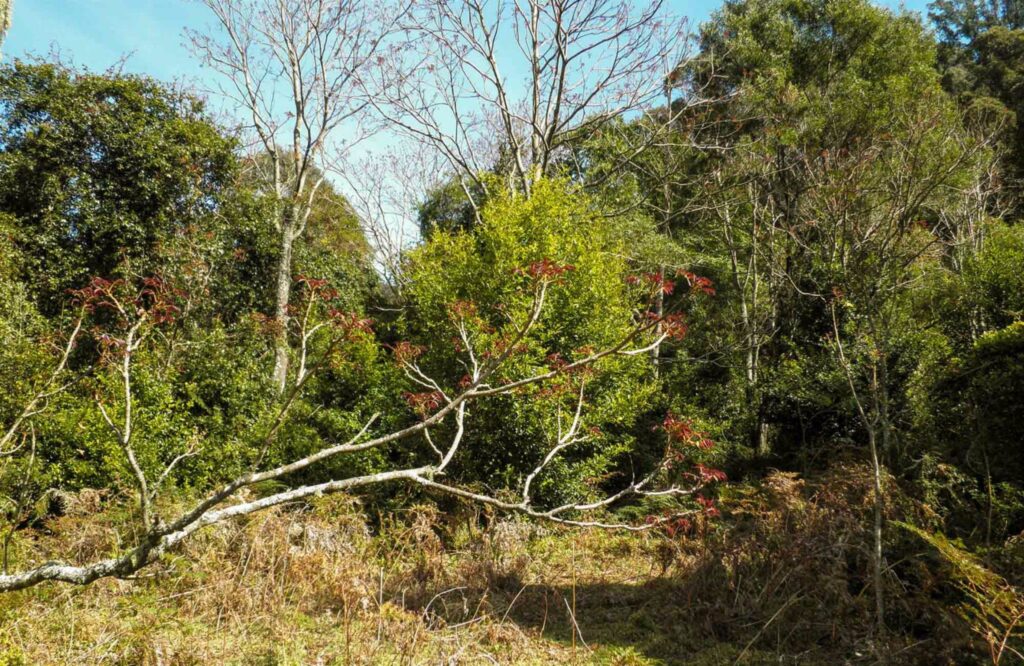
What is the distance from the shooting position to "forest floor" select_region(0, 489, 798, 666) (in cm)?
430

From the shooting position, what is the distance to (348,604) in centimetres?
475

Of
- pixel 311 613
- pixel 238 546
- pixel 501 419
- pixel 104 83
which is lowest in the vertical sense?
pixel 311 613

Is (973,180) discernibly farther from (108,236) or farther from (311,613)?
(108,236)

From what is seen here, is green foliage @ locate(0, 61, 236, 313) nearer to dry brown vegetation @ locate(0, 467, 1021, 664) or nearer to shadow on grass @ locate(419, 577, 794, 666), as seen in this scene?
dry brown vegetation @ locate(0, 467, 1021, 664)

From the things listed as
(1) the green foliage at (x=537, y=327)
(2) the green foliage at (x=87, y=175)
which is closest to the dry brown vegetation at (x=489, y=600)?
(1) the green foliage at (x=537, y=327)

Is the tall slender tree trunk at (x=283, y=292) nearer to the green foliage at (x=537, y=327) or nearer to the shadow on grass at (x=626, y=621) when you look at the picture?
the green foliage at (x=537, y=327)

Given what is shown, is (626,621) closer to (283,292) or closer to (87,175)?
(283,292)

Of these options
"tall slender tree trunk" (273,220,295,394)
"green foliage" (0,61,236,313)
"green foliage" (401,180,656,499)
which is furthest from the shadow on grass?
"green foliage" (0,61,236,313)

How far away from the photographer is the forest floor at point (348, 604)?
4297mm

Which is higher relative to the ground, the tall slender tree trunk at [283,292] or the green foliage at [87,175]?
the green foliage at [87,175]

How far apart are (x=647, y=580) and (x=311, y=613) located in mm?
3398

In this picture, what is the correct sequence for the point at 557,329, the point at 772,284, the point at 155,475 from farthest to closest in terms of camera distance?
the point at 772,284 → the point at 557,329 → the point at 155,475

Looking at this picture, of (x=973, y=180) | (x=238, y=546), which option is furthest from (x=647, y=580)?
(x=973, y=180)

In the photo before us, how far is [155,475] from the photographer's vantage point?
303 inches
